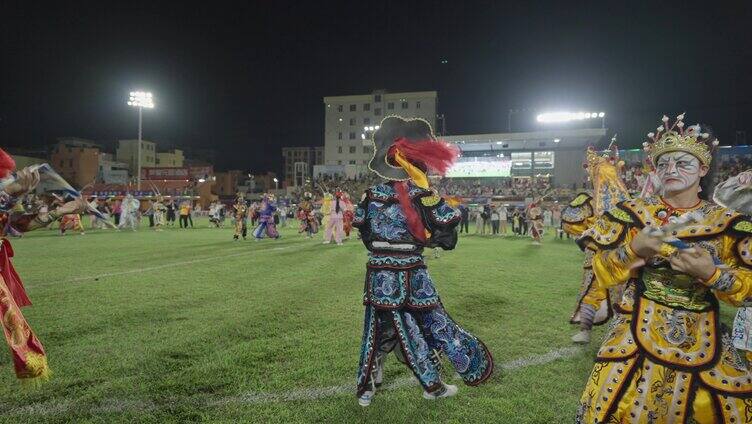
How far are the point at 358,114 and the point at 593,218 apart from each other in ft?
229

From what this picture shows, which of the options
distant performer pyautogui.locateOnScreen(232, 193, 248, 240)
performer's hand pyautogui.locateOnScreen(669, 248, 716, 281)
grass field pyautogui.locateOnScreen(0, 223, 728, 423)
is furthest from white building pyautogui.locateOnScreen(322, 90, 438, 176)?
performer's hand pyautogui.locateOnScreen(669, 248, 716, 281)

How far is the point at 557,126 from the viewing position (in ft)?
152

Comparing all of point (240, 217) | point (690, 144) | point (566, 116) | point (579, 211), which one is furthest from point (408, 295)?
point (566, 116)

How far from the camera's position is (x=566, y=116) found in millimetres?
45531

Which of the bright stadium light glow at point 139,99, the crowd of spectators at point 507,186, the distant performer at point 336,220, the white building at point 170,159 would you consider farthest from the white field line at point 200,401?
the white building at point 170,159

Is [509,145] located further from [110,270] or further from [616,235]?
[616,235]

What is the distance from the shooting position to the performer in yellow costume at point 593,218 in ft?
16.2

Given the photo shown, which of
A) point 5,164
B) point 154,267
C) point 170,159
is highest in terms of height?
point 170,159

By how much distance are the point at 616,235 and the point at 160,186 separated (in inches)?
2463

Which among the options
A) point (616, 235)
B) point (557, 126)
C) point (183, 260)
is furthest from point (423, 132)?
point (557, 126)

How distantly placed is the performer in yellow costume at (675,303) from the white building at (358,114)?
67.6m

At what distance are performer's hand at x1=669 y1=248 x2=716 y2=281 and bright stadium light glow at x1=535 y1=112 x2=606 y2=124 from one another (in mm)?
47177

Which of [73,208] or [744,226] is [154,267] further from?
[744,226]

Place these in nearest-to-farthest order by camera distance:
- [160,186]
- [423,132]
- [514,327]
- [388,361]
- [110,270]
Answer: [423,132] < [388,361] < [514,327] < [110,270] < [160,186]
